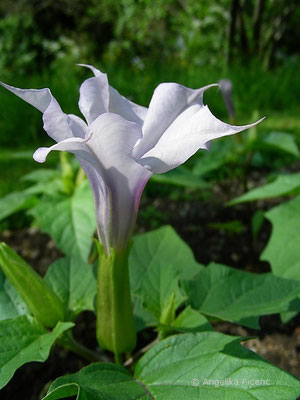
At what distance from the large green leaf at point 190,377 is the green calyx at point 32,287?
0.49 ft

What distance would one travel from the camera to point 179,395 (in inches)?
23.7

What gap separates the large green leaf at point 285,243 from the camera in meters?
1.10

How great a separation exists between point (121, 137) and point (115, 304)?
0.94 feet

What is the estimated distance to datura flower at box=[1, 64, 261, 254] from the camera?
0.52 m

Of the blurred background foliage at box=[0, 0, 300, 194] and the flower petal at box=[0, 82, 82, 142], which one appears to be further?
the blurred background foliage at box=[0, 0, 300, 194]

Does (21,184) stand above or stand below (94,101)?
below

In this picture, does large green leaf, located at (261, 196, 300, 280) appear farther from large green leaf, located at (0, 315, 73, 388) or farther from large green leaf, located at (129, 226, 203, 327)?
large green leaf, located at (0, 315, 73, 388)

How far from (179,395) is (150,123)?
372 mm

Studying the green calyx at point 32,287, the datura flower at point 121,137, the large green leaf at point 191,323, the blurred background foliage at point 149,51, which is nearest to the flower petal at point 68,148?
the datura flower at point 121,137

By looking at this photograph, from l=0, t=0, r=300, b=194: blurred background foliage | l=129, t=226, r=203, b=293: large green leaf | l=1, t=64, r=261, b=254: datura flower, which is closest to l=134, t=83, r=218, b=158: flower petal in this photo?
l=1, t=64, r=261, b=254: datura flower

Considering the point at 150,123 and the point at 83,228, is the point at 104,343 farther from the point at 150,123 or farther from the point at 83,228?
the point at 83,228

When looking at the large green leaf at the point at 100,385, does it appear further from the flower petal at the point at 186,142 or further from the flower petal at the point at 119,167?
the flower petal at the point at 186,142

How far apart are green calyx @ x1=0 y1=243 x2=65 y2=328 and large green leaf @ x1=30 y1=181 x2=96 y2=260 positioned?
42cm

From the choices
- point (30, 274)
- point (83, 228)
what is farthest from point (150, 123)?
point (83, 228)
